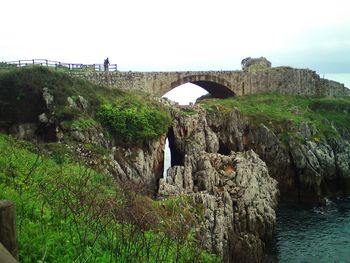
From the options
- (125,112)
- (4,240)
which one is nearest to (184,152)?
(125,112)

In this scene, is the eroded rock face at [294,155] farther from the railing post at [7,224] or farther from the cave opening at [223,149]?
the railing post at [7,224]

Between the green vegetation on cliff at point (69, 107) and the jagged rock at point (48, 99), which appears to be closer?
the jagged rock at point (48, 99)

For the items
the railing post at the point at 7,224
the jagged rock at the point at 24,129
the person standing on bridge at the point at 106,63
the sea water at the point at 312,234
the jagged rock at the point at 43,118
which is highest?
the person standing on bridge at the point at 106,63

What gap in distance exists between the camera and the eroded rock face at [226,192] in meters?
26.9

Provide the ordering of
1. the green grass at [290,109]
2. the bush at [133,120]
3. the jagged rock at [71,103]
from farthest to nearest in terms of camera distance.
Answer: the green grass at [290,109] < the bush at [133,120] < the jagged rock at [71,103]

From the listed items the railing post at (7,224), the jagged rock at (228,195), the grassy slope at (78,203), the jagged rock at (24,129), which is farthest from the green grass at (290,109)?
the railing post at (7,224)

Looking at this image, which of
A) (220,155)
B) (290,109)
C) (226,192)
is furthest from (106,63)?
(290,109)

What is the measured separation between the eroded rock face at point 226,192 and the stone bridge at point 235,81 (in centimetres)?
1089

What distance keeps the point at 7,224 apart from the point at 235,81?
6154 centimetres

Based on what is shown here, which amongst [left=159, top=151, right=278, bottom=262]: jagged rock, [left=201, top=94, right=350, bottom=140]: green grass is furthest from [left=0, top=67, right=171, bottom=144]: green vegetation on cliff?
[left=201, top=94, right=350, bottom=140]: green grass

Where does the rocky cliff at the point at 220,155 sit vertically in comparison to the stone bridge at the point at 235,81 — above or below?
below

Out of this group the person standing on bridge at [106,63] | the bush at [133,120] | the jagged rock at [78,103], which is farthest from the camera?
the person standing on bridge at [106,63]

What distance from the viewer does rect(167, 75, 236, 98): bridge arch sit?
2340 inches

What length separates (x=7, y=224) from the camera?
5.43 meters
